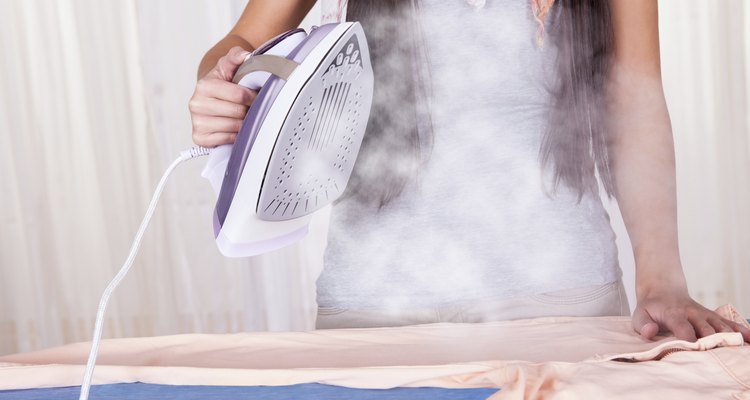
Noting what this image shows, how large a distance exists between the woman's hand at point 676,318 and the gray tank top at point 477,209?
0.10m

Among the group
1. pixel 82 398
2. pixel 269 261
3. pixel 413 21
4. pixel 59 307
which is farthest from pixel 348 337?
pixel 59 307

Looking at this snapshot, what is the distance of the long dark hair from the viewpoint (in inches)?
38.3

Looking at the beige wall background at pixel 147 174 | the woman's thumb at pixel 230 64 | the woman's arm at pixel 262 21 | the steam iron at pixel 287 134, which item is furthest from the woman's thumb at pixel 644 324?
the beige wall background at pixel 147 174

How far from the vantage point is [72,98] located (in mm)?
2254

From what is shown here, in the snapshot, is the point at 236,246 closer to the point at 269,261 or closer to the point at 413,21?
the point at 413,21

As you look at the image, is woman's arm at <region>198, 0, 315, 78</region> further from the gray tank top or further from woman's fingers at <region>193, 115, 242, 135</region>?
woman's fingers at <region>193, 115, 242, 135</region>

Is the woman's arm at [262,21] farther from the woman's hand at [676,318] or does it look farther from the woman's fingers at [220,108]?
the woman's hand at [676,318]

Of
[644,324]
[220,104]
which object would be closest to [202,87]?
[220,104]

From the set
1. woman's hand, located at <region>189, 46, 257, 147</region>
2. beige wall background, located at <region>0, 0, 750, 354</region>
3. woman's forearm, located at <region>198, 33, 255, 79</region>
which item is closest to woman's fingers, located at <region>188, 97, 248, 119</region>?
woman's hand, located at <region>189, 46, 257, 147</region>

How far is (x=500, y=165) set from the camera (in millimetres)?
960

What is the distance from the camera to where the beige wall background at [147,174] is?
2107 mm

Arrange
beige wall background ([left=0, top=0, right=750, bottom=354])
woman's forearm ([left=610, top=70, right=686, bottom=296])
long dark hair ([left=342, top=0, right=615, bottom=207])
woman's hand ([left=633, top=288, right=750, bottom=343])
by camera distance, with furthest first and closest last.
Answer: beige wall background ([left=0, top=0, right=750, bottom=354]) < long dark hair ([left=342, top=0, right=615, bottom=207]) < woman's forearm ([left=610, top=70, right=686, bottom=296]) < woman's hand ([left=633, top=288, right=750, bottom=343])

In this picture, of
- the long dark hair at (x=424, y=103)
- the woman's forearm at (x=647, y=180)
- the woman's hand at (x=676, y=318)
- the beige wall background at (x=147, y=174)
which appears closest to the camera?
the woman's hand at (x=676, y=318)

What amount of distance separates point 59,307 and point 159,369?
1.74m
